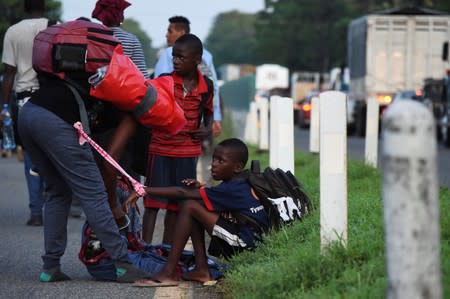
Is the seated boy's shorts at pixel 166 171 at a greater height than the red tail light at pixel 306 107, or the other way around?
the seated boy's shorts at pixel 166 171

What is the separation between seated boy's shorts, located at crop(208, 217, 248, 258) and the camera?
23.9 feet

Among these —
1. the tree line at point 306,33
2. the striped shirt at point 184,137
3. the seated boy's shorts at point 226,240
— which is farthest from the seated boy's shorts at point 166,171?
the tree line at point 306,33

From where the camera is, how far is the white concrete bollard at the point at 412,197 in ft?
13.4

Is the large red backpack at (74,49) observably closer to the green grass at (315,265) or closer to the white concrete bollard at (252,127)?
the green grass at (315,265)

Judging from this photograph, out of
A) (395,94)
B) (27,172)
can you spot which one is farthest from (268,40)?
(27,172)

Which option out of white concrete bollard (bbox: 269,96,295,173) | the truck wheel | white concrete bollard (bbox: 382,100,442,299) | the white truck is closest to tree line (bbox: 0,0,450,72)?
the white truck

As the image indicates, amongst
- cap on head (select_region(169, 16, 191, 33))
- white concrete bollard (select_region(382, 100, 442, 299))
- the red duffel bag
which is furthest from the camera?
cap on head (select_region(169, 16, 191, 33))

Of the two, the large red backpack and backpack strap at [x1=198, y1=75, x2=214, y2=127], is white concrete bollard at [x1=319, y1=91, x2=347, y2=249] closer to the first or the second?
the large red backpack

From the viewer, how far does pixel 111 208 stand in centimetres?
752

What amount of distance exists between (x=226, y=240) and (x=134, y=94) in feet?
3.52

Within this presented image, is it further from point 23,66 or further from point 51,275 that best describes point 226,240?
point 23,66

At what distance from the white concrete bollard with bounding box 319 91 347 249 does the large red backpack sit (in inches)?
55.3

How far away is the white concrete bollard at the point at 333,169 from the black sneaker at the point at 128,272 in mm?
1356

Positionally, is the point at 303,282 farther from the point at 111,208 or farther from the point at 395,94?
the point at 395,94
